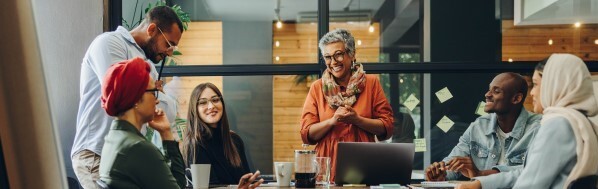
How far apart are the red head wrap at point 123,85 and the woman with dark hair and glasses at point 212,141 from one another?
4.15 feet

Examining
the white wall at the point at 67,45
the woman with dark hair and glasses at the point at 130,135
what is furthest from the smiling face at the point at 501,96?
the white wall at the point at 67,45

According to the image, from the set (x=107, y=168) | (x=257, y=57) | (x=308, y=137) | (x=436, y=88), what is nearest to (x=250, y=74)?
(x=257, y=57)

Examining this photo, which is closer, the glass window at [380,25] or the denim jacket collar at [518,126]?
the denim jacket collar at [518,126]

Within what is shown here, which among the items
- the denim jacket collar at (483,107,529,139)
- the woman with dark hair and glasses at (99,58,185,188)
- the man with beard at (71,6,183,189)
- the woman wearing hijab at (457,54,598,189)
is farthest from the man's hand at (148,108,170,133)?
the denim jacket collar at (483,107,529,139)

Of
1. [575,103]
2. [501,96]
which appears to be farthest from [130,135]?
Result: [501,96]

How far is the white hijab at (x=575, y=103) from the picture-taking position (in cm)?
252

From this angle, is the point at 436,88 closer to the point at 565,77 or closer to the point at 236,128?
the point at 236,128

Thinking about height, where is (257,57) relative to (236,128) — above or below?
above

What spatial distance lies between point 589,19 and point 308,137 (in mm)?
2689

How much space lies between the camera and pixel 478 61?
5129 mm

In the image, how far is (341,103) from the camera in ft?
11.8

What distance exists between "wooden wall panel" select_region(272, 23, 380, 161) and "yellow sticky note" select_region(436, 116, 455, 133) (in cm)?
69

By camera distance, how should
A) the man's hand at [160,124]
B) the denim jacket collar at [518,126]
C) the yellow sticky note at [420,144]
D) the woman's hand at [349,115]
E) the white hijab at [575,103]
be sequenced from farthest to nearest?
1. the yellow sticky note at [420,144]
2. the denim jacket collar at [518,126]
3. the woman's hand at [349,115]
4. the white hijab at [575,103]
5. the man's hand at [160,124]

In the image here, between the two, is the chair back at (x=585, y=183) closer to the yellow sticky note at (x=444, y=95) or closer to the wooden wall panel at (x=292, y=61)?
the yellow sticky note at (x=444, y=95)
